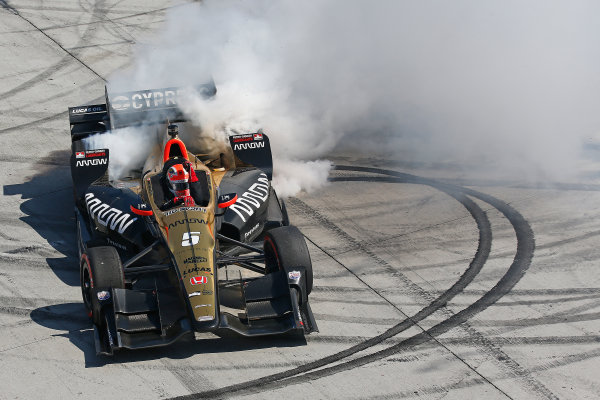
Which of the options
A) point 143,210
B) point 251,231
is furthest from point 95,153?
point 251,231

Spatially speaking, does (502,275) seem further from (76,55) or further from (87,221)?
(76,55)

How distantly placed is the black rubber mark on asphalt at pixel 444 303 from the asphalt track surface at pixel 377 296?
0.07 feet

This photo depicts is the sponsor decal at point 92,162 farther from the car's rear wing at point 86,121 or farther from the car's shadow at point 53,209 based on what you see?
the car's rear wing at point 86,121

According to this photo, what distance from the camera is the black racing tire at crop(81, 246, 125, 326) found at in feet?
35.3

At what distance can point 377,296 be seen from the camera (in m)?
12.1

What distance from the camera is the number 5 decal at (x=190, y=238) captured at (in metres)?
11.2

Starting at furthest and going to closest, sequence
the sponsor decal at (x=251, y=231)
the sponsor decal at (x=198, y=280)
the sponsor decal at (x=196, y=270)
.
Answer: the sponsor decal at (x=251, y=231)
the sponsor decal at (x=196, y=270)
the sponsor decal at (x=198, y=280)

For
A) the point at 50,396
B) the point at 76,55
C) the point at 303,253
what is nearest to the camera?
the point at 50,396

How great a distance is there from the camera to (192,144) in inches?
593

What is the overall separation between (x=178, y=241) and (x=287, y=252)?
1313 millimetres

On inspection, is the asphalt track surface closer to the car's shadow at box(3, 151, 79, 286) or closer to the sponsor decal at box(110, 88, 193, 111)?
the car's shadow at box(3, 151, 79, 286)

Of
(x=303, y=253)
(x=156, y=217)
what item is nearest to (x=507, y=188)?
(x=303, y=253)

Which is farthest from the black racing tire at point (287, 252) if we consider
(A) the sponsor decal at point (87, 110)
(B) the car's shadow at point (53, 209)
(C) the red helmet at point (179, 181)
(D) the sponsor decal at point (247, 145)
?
(A) the sponsor decal at point (87, 110)

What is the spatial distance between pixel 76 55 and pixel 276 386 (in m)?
12.8
